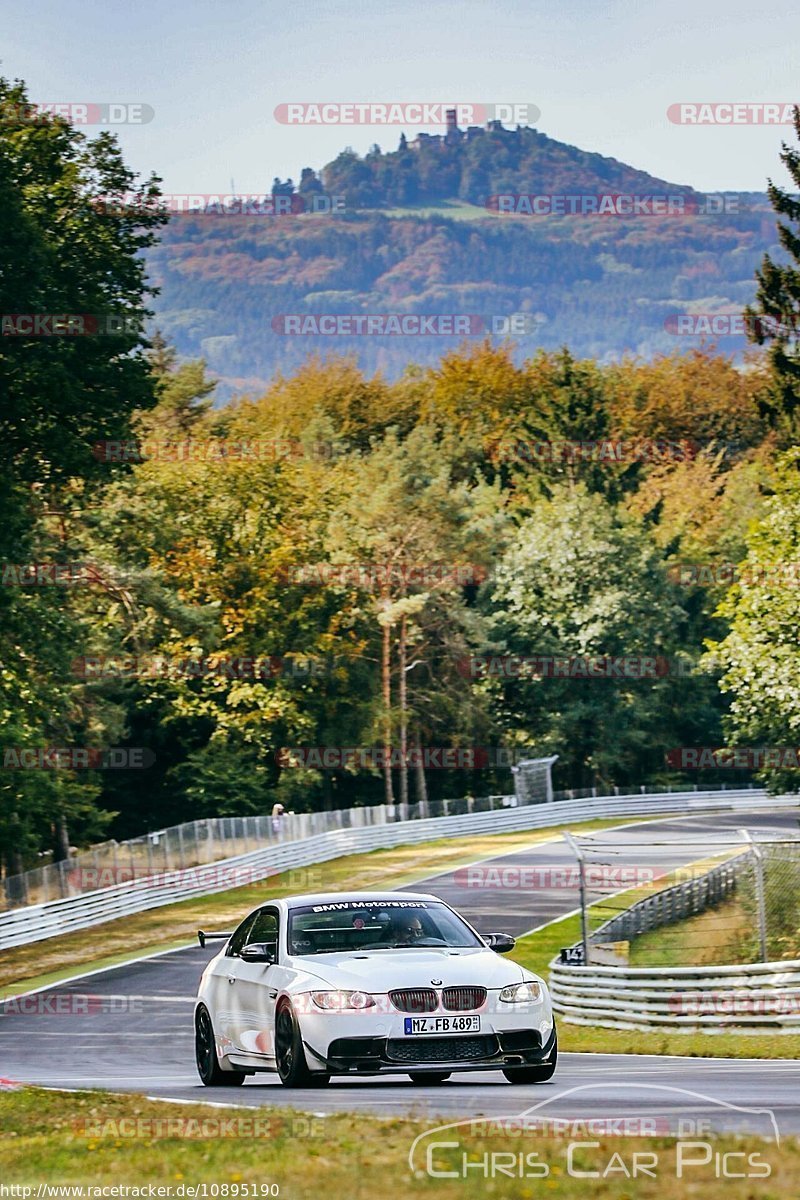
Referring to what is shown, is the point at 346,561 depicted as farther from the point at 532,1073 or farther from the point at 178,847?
the point at 532,1073

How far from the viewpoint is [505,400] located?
112375mm

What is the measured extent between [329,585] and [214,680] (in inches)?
233

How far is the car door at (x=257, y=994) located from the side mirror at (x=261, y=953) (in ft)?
0.07

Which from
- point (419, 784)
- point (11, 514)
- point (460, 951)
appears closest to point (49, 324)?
point (11, 514)

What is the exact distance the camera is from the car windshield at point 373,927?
44.6 feet

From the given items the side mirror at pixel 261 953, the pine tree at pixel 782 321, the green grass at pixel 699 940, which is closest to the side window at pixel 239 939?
the side mirror at pixel 261 953

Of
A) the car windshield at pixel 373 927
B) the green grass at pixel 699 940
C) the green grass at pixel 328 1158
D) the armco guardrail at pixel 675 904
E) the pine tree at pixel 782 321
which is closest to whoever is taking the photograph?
the green grass at pixel 328 1158

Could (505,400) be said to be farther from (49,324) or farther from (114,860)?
(49,324)

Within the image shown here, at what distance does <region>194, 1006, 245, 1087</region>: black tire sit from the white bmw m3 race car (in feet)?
0.81

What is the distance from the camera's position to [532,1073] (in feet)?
42.7

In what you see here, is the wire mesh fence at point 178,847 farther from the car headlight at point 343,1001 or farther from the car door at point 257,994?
the car headlight at point 343,1001

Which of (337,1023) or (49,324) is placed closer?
(337,1023)

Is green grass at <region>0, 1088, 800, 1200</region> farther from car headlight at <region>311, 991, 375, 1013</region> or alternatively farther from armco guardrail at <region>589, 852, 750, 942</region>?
armco guardrail at <region>589, 852, 750, 942</region>

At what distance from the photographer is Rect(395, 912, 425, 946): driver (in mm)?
13633
